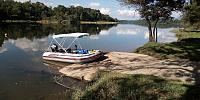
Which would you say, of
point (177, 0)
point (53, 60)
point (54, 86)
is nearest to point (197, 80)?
point (54, 86)

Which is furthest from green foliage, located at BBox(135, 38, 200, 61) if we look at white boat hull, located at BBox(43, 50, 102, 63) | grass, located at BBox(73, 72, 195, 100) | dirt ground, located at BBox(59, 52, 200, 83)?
grass, located at BBox(73, 72, 195, 100)

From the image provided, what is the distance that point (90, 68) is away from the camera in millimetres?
31562

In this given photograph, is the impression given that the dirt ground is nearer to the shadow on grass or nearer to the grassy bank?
the shadow on grass

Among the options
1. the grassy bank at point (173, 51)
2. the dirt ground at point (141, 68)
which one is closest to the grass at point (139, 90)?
the dirt ground at point (141, 68)

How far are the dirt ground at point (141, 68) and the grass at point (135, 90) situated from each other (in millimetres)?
2714

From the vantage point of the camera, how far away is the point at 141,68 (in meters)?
27.7

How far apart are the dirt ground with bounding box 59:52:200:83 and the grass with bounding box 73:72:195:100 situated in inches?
107

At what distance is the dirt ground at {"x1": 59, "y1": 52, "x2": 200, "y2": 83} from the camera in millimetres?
23484

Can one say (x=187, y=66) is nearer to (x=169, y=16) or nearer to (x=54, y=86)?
(x=54, y=86)

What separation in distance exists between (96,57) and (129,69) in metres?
9.41

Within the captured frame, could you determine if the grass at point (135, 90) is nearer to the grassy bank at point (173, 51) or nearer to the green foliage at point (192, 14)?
the grassy bank at point (173, 51)

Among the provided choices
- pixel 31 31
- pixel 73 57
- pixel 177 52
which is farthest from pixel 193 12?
pixel 31 31

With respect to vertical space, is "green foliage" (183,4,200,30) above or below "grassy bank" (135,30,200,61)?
above

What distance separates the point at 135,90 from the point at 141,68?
9.61 meters
